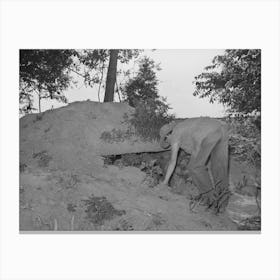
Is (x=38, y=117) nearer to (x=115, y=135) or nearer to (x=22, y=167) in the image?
(x=22, y=167)

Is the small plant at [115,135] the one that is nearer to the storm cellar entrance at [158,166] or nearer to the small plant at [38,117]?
the storm cellar entrance at [158,166]

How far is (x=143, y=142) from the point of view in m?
6.16

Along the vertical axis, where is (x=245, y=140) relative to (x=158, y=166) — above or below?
above

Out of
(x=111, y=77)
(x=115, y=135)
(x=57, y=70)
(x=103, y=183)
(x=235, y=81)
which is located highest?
(x=57, y=70)

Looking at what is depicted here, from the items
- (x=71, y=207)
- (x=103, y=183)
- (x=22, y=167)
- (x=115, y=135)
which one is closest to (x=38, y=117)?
(x=22, y=167)

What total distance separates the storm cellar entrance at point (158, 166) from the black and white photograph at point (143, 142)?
2cm

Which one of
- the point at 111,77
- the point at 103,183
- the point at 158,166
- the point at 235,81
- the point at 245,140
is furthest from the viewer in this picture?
the point at 111,77

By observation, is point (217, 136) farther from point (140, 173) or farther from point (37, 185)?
point (37, 185)

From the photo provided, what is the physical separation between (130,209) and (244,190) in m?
1.76

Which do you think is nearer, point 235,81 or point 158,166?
point 235,81

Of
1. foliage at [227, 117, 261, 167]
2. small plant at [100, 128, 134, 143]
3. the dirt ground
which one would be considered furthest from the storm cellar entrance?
foliage at [227, 117, 261, 167]

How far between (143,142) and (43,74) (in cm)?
209
